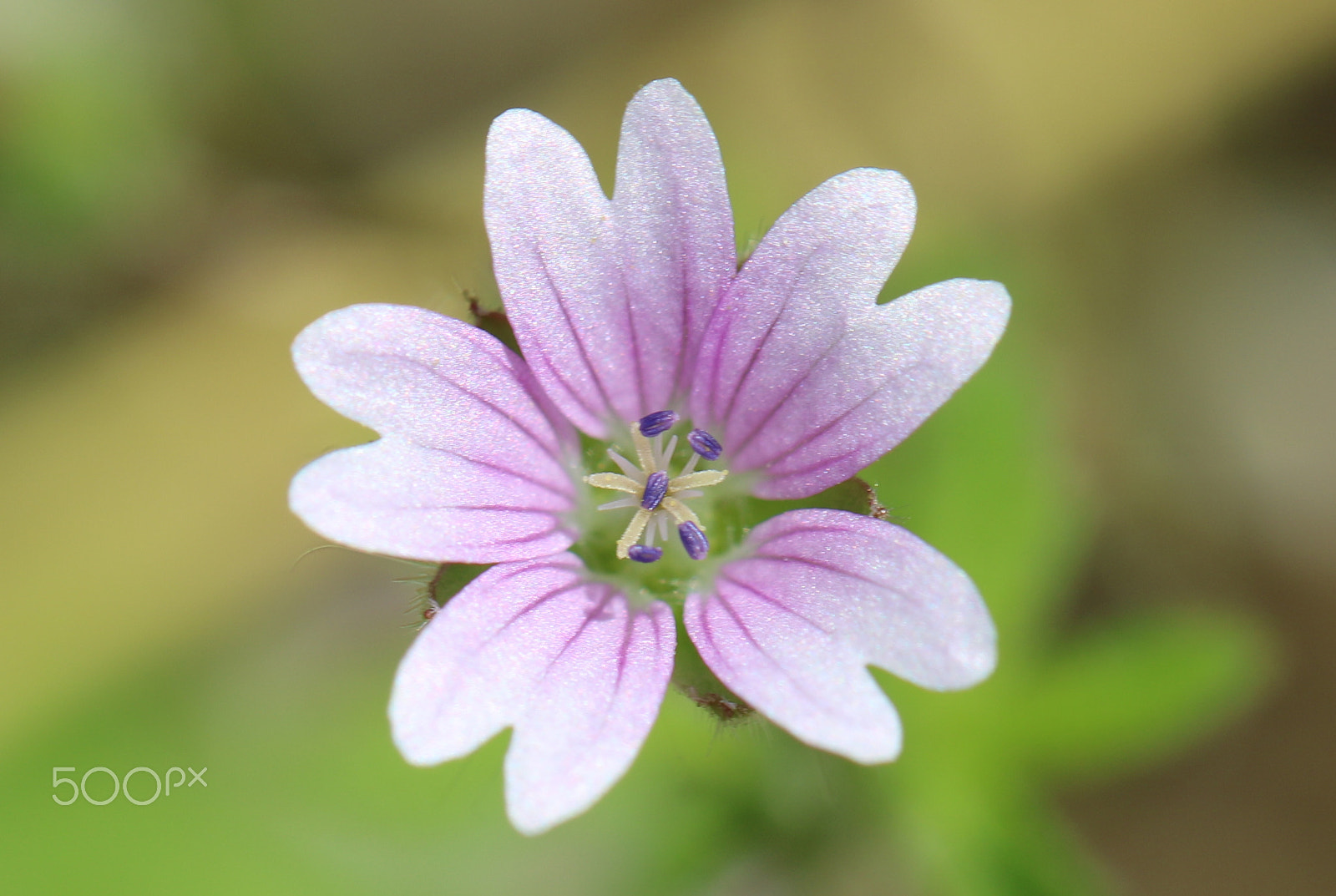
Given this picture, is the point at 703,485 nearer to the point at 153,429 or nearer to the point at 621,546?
the point at 621,546

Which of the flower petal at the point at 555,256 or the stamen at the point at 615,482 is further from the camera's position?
the stamen at the point at 615,482

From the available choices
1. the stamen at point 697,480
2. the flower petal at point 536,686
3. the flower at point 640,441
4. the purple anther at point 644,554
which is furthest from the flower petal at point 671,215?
the flower petal at point 536,686

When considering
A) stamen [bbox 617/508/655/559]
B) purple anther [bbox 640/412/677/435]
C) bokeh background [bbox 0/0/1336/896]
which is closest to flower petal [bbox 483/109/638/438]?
purple anther [bbox 640/412/677/435]

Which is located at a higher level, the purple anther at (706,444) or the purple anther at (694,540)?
the purple anther at (706,444)

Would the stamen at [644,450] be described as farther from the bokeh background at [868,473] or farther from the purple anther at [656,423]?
the bokeh background at [868,473]

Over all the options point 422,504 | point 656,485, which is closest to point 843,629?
point 656,485

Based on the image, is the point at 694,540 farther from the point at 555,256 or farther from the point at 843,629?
the point at 555,256

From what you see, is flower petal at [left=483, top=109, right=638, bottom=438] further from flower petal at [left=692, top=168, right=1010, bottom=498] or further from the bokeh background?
the bokeh background
